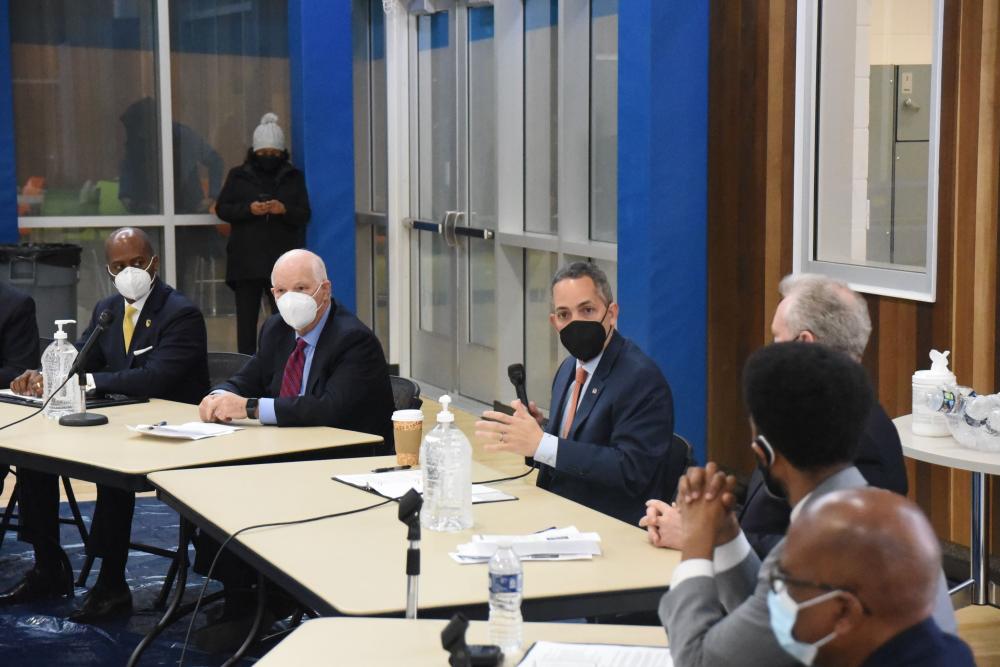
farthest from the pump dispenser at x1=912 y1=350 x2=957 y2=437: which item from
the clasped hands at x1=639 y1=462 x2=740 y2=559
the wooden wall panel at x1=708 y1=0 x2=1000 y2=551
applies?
the clasped hands at x1=639 y1=462 x2=740 y2=559

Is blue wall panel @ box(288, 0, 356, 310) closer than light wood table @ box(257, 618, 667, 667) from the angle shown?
No

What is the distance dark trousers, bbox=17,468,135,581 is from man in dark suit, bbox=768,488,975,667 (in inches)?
141

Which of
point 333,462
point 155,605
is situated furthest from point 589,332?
point 155,605

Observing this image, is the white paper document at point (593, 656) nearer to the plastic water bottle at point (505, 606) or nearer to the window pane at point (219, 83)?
the plastic water bottle at point (505, 606)

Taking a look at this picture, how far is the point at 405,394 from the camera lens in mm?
4672

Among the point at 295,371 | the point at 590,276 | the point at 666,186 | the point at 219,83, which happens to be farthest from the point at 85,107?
the point at 590,276

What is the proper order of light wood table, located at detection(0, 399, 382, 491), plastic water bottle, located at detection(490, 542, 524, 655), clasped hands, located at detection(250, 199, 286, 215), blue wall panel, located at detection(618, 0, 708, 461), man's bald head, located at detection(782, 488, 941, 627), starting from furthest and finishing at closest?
1. clasped hands, located at detection(250, 199, 286, 215)
2. blue wall panel, located at detection(618, 0, 708, 461)
3. light wood table, located at detection(0, 399, 382, 491)
4. plastic water bottle, located at detection(490, 542, 524, 655)
5. man's bald head, located at detection(782, 488, 941, 627)

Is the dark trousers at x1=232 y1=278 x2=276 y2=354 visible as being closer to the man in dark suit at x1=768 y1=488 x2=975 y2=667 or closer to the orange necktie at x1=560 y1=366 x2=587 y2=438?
the orange necktie at x1=560 y1=366 x2=587 y2=438

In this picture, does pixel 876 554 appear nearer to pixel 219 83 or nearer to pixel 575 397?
pixel 575 397

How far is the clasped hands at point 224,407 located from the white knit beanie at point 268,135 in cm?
510

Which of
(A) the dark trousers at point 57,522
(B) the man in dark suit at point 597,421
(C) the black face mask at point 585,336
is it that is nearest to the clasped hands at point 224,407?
(A) the dark trousers at point 57,522

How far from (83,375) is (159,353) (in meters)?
0.49

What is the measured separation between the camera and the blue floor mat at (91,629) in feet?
14.1

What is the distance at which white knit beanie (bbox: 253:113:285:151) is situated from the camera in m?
9.32
